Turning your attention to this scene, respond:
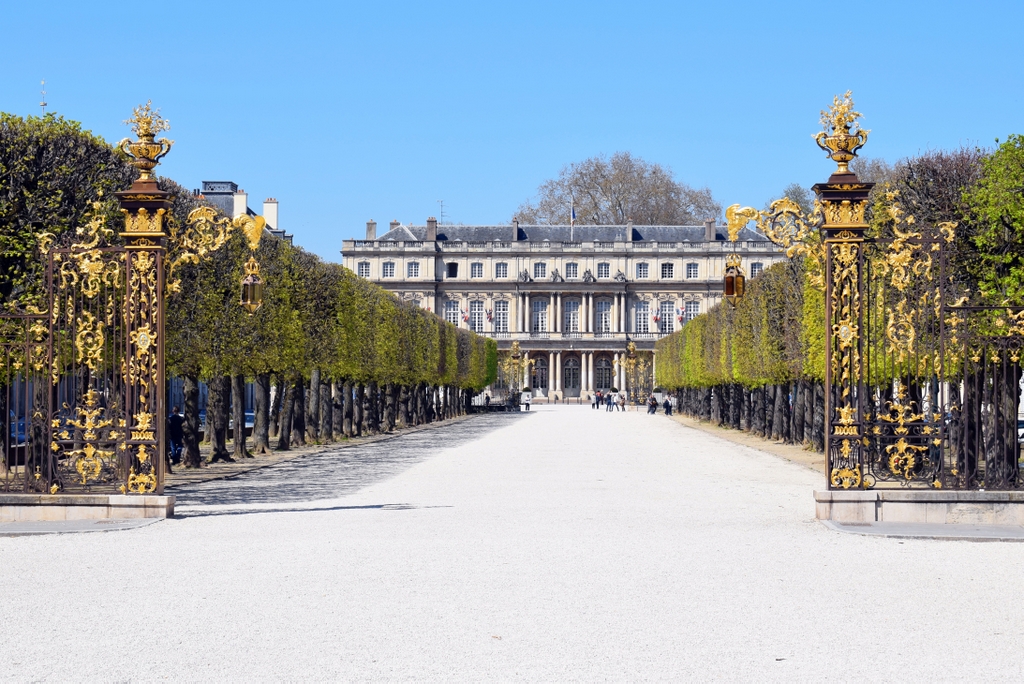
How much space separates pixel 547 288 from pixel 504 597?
10225cm

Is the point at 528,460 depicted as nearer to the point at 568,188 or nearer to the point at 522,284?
the point at 568,188

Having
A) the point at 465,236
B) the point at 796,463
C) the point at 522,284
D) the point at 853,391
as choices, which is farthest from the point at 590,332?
the point at 853,391

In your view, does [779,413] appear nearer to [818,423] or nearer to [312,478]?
[818,423]

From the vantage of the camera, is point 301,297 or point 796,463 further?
point 301,297

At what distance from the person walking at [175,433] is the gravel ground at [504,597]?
787 centimetres

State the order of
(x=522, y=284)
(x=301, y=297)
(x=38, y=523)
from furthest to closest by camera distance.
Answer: (x=522, y=284), (x=301, y=297), (x=38, y=523)

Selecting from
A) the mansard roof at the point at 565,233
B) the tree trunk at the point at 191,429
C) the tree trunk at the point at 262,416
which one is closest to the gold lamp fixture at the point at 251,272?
the tree trunk at the point at 191,429

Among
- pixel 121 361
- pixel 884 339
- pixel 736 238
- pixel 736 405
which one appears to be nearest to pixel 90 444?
pixel 121 361

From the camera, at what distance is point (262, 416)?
29.1 meters

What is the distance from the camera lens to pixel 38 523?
12391 millimetres

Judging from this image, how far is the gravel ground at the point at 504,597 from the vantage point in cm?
629

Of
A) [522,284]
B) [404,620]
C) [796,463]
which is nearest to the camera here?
[404,620]

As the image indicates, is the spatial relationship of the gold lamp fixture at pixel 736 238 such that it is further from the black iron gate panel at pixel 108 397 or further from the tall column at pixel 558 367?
the tall column at pixel 558 367

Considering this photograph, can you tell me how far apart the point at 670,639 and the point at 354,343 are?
27317 millimetres
